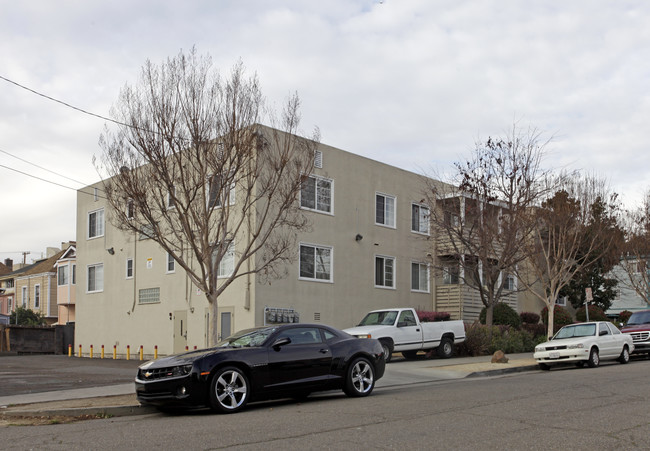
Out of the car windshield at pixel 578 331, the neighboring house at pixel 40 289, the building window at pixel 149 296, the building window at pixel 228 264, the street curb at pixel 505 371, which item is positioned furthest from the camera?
the neighboring house at pixel 40 289

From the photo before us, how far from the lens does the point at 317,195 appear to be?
87.3ft

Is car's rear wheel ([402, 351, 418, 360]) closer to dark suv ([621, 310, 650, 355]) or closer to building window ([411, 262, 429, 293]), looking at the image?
dark suv ([621, 310, 650, 355])

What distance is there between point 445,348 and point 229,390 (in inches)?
495

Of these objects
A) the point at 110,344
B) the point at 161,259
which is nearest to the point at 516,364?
the point at 161,259

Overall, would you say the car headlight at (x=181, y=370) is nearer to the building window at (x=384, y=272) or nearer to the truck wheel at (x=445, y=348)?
the truck wheel at (x=445, y=348)

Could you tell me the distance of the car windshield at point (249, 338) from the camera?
38.2ft

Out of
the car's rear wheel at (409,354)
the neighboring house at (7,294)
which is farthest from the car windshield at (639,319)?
the neighboring house at (7,294)

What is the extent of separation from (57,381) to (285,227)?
10.2 metres

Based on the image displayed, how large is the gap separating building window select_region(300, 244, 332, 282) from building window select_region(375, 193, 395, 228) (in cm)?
346

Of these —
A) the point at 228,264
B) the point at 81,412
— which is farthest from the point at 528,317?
the point at 81,412

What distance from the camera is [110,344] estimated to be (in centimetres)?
3123

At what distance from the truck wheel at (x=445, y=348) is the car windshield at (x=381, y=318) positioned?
7.29 ft

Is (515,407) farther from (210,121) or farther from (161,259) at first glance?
(161,259)

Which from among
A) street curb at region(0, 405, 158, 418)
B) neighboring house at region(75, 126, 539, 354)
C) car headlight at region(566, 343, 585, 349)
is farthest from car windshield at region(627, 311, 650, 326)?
street curb at region(0, 405, 158, 418)
